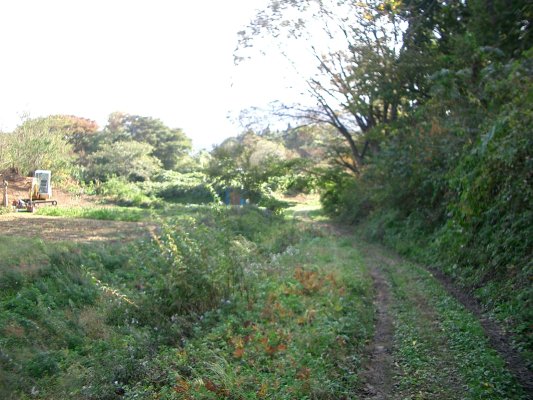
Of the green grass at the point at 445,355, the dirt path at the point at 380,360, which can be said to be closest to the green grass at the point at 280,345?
the dirt path at the point at 380,360

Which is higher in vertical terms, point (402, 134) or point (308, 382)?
point (402, 134)

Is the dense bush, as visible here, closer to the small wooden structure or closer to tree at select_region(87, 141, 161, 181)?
the small wooden structure

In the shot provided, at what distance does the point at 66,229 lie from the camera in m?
16.1

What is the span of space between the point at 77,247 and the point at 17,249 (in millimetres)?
1682

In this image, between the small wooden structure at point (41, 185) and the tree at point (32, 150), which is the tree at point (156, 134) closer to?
the tree at point (32, 150)

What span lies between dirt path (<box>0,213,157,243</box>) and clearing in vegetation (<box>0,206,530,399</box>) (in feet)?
4.61

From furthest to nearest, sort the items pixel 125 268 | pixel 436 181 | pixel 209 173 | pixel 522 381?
pixel 209 173 < pixel 436 181 < pixel 125 268 < pixel 522 381

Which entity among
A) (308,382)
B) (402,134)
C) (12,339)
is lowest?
(12,339)

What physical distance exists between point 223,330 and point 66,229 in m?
10.4

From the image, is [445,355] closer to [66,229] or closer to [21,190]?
[66,229]

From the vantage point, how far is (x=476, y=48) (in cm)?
1455

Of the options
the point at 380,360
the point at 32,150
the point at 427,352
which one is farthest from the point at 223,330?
the point at 32,150

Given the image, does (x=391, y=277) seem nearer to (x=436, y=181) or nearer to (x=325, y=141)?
(x=436, y=181)

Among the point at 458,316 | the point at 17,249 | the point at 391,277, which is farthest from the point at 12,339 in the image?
the point at 391,277
